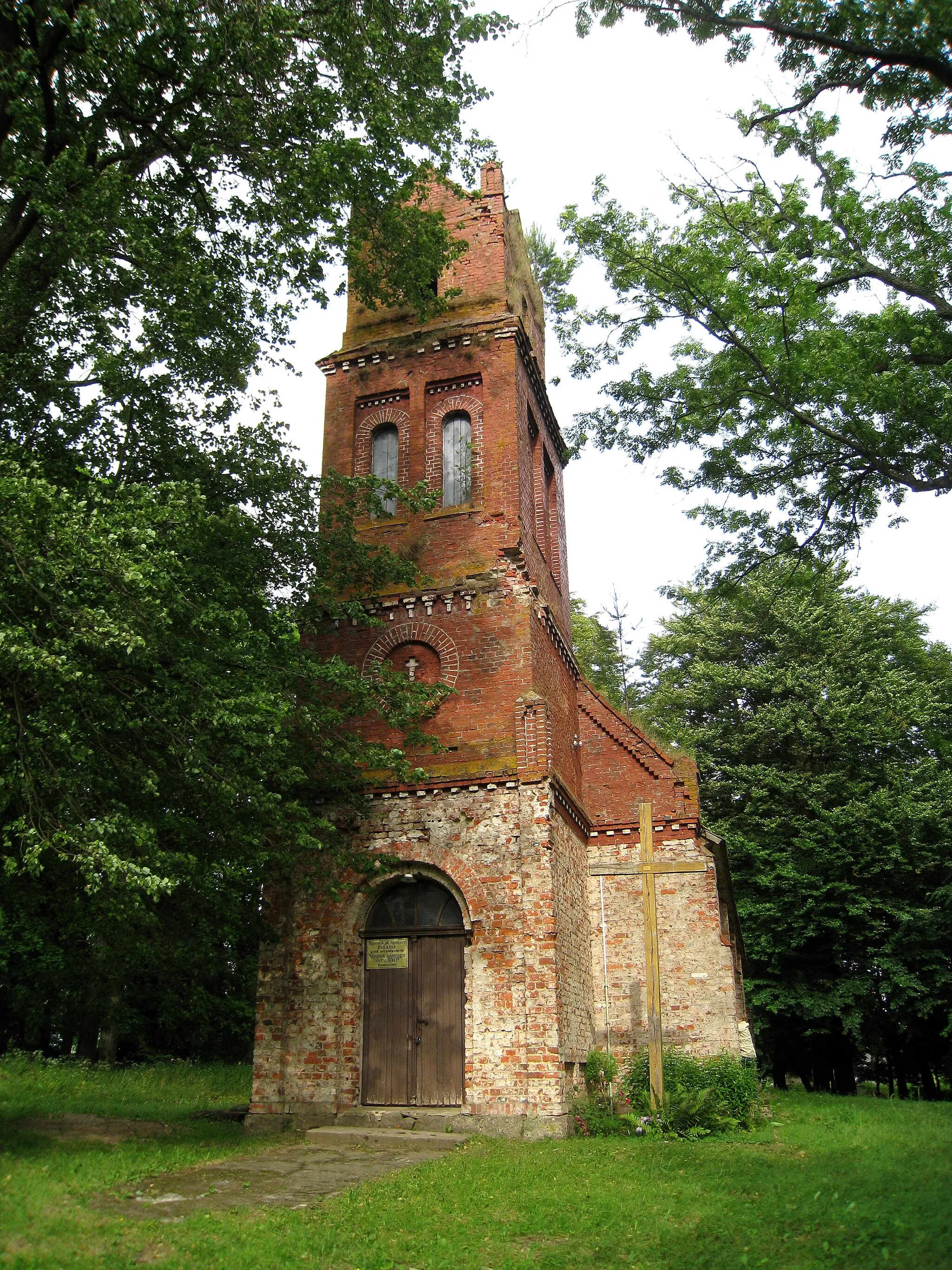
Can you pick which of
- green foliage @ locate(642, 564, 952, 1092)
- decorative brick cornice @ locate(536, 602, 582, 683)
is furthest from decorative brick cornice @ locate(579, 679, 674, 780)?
green foliage @ locate(642, 564, 952, 1092)

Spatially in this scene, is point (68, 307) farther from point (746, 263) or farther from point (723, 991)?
point (723, 991)

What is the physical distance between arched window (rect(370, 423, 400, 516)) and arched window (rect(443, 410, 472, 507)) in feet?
3.00

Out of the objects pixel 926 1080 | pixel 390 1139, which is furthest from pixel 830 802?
pixel 390 1139

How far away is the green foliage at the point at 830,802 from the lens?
2217 centimetres

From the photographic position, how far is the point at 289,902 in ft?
44.4

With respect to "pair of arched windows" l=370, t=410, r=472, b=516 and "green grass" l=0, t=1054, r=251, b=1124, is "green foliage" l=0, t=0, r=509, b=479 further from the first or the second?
"green grass" l=0, t=1054, r=251, b=1124

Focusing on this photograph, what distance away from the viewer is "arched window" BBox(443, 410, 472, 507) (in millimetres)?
15695

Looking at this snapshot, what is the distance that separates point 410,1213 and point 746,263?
34.5 ft

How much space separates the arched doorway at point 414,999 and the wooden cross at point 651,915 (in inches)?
91.0

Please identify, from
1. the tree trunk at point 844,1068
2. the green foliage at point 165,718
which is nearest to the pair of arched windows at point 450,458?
the green foliage at point 165,718

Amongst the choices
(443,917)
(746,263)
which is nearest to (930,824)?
(443,917)

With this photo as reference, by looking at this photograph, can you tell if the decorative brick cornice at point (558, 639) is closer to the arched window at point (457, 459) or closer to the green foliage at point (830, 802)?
the arched window at point (457, 459)

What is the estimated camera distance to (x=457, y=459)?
52.8 ft

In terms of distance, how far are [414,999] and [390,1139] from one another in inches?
75.7
